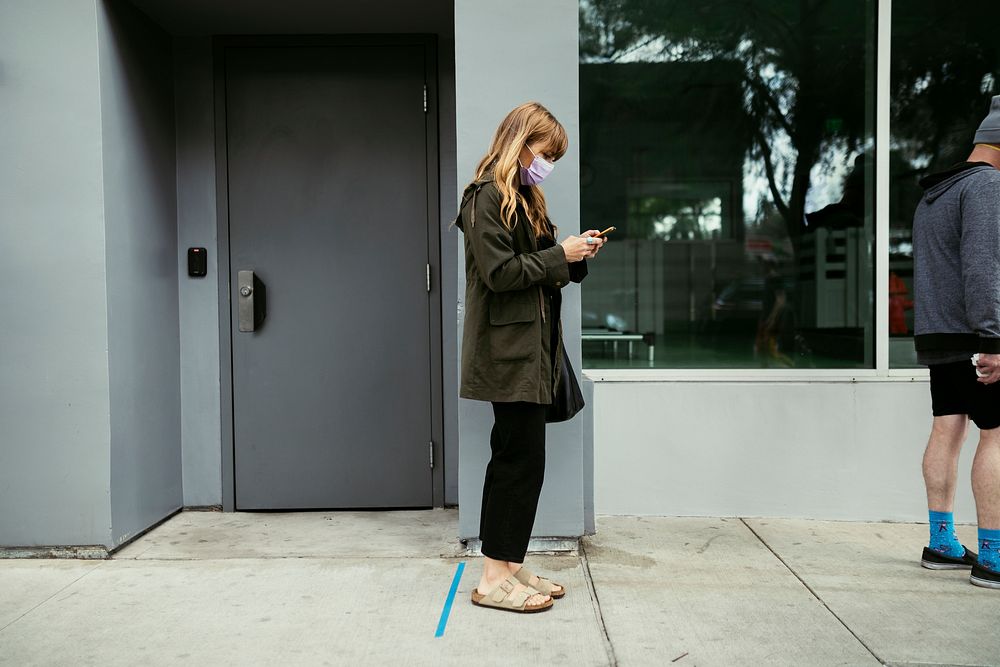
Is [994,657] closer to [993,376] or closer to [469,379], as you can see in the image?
[993,376]

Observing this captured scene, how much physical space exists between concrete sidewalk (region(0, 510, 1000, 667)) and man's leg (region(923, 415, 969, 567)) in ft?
0.52

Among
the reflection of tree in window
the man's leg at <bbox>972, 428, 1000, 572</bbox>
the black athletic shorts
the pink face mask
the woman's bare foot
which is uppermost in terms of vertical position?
the reflection of tree in window

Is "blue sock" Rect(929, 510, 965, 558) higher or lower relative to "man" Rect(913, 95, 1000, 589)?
lower

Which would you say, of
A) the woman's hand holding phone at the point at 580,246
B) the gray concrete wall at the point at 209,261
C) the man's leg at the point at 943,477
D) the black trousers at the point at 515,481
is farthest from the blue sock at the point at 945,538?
the gray concrete wall at the point at 209,261

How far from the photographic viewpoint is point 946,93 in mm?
4848

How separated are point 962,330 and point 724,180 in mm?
1702

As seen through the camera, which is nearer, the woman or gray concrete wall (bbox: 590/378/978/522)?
the woman

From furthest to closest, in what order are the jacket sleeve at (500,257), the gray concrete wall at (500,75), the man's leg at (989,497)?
the gray concrete wall at (500,75) → the man's leg at (989,497) → the jacket sleeve at (500,257)

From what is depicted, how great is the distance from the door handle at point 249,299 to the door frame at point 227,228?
79 mm

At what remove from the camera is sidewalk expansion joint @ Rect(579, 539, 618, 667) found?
2.94 metres

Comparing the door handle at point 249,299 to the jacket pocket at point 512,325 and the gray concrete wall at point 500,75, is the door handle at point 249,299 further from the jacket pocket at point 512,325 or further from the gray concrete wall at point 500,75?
the jacket pocket at point 512,325

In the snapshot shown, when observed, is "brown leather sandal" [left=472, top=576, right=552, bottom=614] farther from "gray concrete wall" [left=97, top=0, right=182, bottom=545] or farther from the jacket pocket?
"gray concrete wall" [left=97, top=0, right=182, bottom=545]

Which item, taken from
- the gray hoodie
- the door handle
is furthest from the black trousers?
the door handle

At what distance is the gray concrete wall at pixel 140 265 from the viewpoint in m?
4.09
